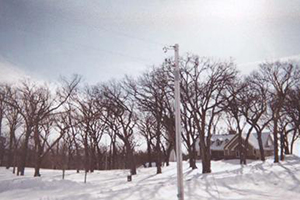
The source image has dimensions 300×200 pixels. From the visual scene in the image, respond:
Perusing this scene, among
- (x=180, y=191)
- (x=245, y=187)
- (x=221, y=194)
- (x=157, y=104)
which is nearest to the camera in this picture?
(x=180, y=191)

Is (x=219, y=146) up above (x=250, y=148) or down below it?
above

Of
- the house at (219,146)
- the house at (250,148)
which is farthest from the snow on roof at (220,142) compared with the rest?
the house at (250,148)

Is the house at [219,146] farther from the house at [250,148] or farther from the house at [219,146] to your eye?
the house at [250,148]

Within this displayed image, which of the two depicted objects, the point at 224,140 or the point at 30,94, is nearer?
the point at 30,94

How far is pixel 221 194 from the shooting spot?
439 inches

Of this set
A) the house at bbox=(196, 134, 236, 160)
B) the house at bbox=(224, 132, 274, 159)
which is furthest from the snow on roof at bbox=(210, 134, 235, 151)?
the house at bbox=(224, 132, 274, 159)

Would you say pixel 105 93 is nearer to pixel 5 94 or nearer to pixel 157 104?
pixel 157 104

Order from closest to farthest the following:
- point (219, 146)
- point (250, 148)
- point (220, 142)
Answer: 1. point (219, 146)
2. point (220, 142)
3. point (250, 148)

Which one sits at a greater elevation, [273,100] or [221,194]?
[273,100]

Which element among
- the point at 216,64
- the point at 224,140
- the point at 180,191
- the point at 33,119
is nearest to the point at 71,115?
the point at 33,119

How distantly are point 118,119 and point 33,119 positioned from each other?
31.2 ft

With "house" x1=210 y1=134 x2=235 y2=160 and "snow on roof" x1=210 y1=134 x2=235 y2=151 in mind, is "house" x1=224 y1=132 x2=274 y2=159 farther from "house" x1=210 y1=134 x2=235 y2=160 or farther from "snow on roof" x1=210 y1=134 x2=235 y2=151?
"snow on roof" x1=210 y1=134 x2=235 y2=151

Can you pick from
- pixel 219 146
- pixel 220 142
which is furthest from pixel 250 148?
pixel 219 146

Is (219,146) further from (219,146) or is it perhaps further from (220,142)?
(220,142)
